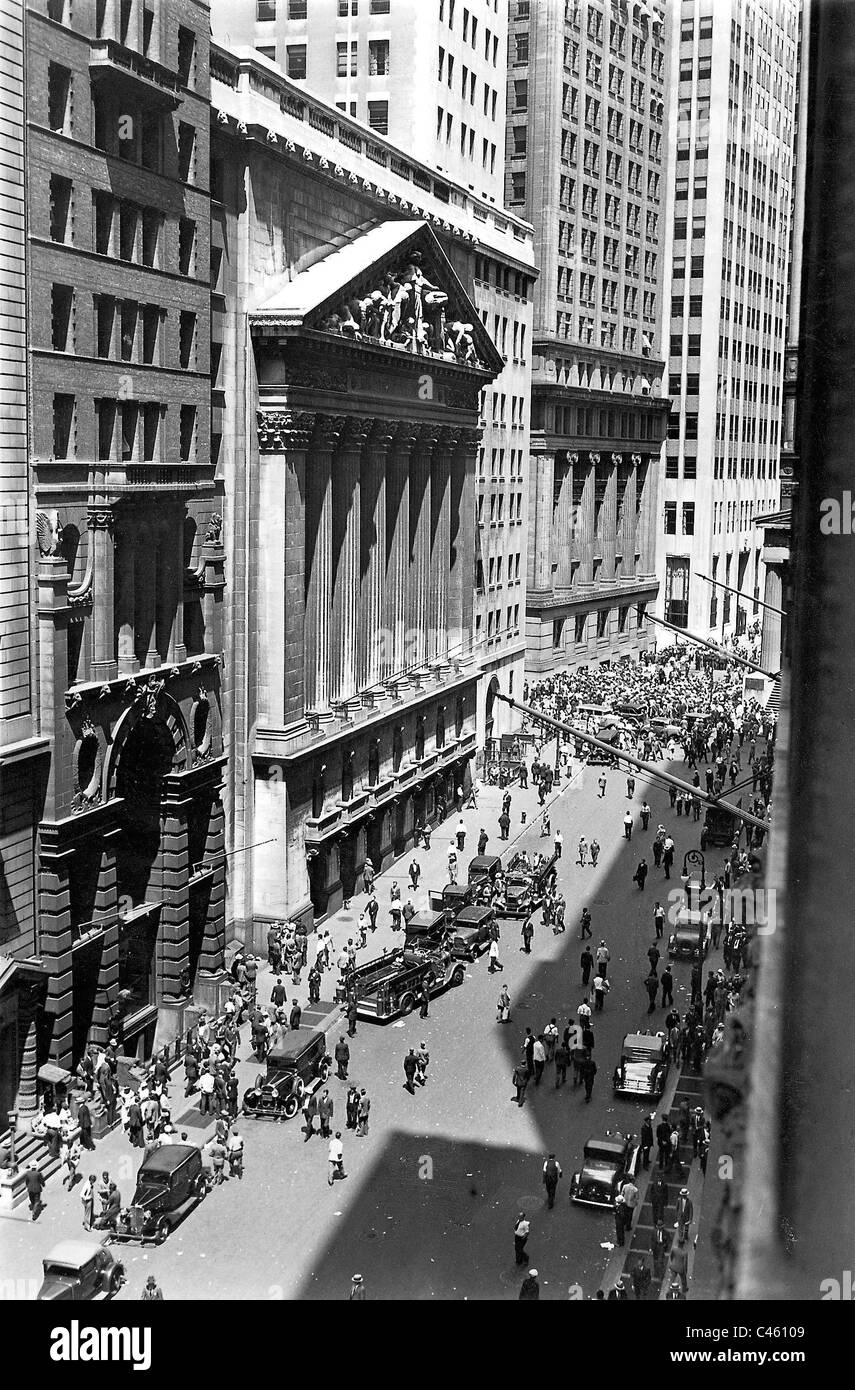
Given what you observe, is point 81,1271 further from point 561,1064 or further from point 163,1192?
point 561,1064

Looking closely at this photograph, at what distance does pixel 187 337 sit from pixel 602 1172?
2608 centimetres

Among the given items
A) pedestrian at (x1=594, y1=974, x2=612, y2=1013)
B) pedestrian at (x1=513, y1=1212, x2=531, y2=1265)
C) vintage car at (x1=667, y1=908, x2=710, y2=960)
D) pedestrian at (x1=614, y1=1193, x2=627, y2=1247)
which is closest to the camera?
pedestrian at (x1=513, y1=1212, x2=531, y2=1265)

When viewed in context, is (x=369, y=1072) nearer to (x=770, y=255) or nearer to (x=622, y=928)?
(x=622, y=928)

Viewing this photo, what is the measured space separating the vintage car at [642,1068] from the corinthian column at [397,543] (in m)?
26.6

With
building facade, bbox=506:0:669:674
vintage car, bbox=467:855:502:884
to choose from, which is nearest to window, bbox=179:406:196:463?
vintage car, bbox=467:855:502:884

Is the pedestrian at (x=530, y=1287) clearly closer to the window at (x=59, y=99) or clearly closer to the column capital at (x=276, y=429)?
the window at (x=59, y=99)

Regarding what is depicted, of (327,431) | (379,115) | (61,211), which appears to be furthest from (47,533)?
(379,115)

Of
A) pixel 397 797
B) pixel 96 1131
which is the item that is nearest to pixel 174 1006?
pixel 96 1131

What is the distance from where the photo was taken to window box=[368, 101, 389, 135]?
2975 inches

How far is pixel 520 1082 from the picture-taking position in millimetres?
40938

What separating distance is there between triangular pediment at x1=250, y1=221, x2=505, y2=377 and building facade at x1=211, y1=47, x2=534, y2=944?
122mm

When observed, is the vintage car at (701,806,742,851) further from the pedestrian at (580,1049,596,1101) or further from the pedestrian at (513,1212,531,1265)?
the pedestrian at (513,1212,531,1265)
